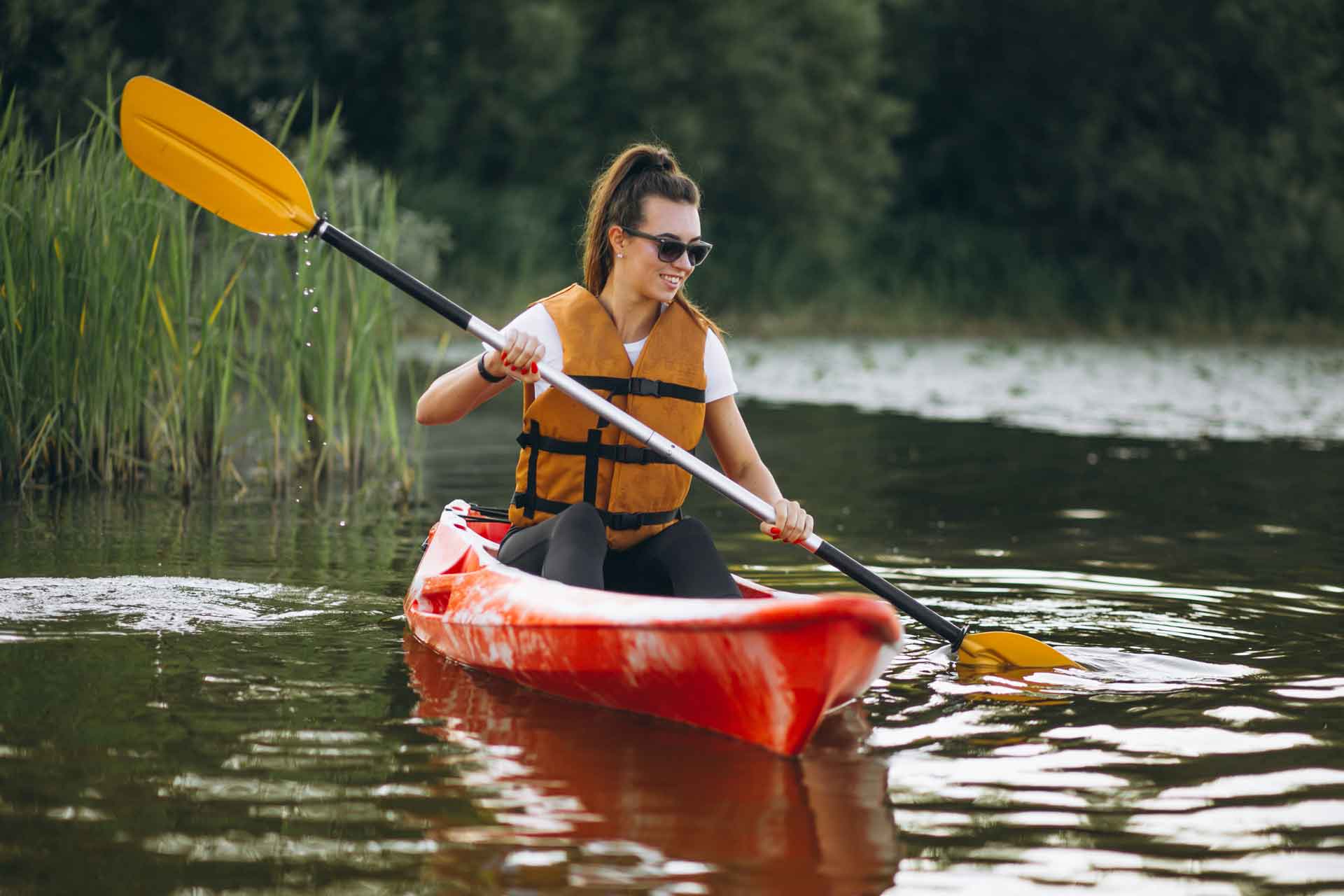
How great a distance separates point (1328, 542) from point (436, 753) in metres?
4.02

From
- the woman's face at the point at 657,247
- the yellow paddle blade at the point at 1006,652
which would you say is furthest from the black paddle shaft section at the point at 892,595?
the woman's face at the point at 657,247

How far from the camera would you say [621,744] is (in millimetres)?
3328

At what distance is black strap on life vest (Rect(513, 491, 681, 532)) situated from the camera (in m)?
3.91

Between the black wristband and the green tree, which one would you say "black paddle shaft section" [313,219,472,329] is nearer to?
the black wristband

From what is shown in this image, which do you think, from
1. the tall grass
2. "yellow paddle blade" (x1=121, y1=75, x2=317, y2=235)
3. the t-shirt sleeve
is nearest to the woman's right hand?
the t-shirt sleeve

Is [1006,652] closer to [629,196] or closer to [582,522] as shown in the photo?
[582,522]

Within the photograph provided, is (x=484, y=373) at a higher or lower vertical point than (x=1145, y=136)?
lower

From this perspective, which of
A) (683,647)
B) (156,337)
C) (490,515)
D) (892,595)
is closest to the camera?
(683,647)

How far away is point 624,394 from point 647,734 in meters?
0.87

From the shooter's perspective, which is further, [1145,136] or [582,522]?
[1145,136]

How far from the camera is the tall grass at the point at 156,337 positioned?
5.65m

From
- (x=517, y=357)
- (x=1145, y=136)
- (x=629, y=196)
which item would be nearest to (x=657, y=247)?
(x=629, y=196)

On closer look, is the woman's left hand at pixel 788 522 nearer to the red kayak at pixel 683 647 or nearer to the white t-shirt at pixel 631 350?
the red kayak at pixel 683 647

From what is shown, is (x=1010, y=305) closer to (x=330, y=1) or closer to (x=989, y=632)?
(x=330, y=1)
